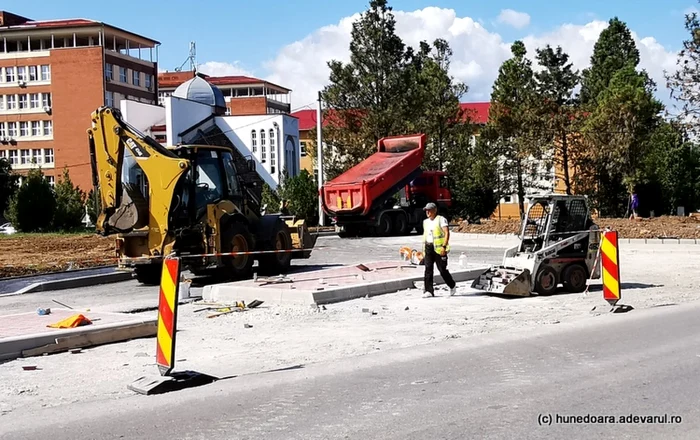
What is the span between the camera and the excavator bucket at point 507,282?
13586 mm

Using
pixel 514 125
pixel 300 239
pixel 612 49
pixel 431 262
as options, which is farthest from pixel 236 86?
pixel 431 262

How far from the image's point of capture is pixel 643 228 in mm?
27000

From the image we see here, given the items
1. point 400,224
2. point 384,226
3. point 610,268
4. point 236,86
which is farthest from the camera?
point 236,86

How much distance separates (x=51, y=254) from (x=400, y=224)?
14.6 meters

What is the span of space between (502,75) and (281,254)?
34501 millimetres

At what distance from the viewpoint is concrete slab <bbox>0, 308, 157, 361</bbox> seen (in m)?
9.45

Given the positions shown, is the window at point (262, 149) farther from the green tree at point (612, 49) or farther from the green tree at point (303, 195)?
the green tree at point (612, 49)

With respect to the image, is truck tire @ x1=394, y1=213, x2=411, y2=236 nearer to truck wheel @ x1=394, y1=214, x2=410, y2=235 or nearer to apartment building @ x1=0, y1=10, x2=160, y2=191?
truck wheel @ x1=394, y1=214, x2=410, y2=235

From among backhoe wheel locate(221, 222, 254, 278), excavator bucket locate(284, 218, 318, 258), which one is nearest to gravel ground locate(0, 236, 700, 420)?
backhoe wheel locate(221, 222, 254, 278)

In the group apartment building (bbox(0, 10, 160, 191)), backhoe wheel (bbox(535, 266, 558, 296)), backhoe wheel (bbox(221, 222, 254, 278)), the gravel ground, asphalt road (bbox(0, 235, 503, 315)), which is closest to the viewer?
the gravel ground

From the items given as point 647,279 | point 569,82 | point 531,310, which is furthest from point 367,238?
point 569,82

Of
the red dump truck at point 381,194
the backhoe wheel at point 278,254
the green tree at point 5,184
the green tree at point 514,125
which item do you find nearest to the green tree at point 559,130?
the green tree at point 514,125

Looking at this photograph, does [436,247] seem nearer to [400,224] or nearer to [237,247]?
[237,247]

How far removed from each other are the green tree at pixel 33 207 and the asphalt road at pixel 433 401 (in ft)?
130
